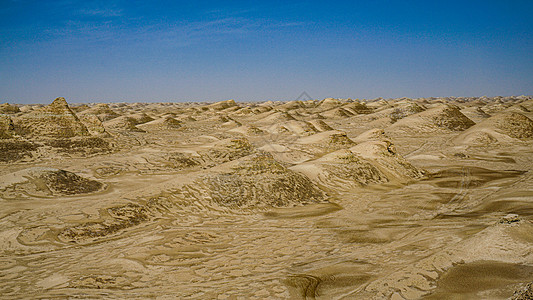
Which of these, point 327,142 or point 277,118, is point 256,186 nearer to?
point 327,142

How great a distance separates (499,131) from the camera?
2061 cm

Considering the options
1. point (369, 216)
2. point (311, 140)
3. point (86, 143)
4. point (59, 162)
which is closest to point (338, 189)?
point (369, 216)

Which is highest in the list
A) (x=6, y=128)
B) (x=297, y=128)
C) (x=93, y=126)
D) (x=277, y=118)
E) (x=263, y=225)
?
(x=6, y=128)

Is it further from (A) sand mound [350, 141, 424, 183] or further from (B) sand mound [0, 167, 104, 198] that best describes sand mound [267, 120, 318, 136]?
(B) sand mound [0, 167, 104, 198]

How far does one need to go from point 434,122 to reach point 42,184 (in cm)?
2741

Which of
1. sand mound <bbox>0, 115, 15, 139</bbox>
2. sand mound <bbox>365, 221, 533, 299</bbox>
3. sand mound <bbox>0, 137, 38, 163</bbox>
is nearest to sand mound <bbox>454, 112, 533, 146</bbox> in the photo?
sand mound <bbox>365, 221, 533, 299</bbox>

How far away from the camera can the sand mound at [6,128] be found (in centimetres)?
1524

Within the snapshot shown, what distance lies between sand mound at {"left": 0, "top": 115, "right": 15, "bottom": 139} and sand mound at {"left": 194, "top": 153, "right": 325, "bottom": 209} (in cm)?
1152

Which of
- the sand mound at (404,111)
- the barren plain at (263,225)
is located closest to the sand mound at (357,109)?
the sand mound at (404,111)

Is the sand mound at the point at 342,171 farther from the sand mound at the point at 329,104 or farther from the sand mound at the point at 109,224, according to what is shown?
the sand mound at the point at 329,104

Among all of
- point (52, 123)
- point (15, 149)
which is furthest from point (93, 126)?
point (15, 149)

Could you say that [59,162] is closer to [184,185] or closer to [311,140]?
[184,185]

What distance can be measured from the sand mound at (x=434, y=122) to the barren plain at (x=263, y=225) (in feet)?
37.1

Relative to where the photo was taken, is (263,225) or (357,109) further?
(357,109)
